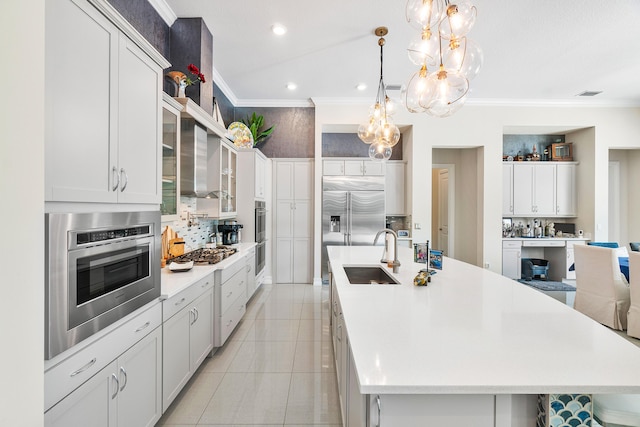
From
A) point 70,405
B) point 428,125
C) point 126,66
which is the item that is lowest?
point 70,405

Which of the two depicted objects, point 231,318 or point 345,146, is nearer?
point 231,318

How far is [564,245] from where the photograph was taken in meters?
5.50

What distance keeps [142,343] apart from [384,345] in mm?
1314

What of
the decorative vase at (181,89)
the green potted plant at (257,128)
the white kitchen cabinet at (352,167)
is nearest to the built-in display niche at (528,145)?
the white kitchen cabinet at (352,167)

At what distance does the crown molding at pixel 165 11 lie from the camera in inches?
110

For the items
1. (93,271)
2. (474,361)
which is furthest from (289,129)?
(474,361)

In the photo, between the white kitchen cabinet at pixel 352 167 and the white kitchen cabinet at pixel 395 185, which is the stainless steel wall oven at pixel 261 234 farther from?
the white kitchen cabinet at pixel 395 185

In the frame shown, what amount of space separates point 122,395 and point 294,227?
4195mm

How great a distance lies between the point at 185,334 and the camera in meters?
2.13

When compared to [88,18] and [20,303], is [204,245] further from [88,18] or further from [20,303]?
[20,303]

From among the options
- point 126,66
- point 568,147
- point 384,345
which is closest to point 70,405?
point 384,345

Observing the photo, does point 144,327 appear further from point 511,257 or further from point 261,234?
point 511,257

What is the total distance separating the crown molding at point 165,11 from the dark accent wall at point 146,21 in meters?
0.03

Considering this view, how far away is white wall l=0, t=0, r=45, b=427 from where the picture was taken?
2.35ft
